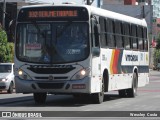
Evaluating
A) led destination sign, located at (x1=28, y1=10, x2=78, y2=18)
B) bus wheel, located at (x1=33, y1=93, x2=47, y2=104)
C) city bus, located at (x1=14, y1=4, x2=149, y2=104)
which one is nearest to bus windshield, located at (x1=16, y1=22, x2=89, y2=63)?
city bus, located at (x1=14, y1=4, x2=149, y2=104)

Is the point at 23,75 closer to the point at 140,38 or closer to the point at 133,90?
the point at 133,90

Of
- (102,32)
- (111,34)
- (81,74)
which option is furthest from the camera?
(111,34)

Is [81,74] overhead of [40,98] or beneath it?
overhead

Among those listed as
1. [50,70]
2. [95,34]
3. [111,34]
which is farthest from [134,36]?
[50,70]

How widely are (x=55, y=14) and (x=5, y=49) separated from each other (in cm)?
2078

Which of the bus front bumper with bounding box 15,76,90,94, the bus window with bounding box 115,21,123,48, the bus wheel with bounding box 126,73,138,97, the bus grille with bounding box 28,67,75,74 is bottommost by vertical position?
the bus wheel with bounding box 126,73,138,97

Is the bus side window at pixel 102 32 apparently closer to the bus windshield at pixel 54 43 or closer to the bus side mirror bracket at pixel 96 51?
the bus side mirror bracket at pixel 96 51

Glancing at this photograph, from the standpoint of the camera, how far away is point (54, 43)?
70.6ft

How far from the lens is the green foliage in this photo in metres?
41.2

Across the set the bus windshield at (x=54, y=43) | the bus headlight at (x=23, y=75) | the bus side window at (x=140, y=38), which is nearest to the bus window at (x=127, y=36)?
the bus side window at (x=140, y=38)

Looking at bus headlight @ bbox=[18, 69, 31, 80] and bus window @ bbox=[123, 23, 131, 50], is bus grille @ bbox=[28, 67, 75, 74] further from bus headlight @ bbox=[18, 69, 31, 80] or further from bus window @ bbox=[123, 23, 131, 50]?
bus window @ bbox=[123, 23, 131, 50]

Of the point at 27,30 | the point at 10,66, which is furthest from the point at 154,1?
the point at 27,30

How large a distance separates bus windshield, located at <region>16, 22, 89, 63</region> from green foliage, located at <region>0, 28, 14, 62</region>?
761 inches

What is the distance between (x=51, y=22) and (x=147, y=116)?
18.6 feet
